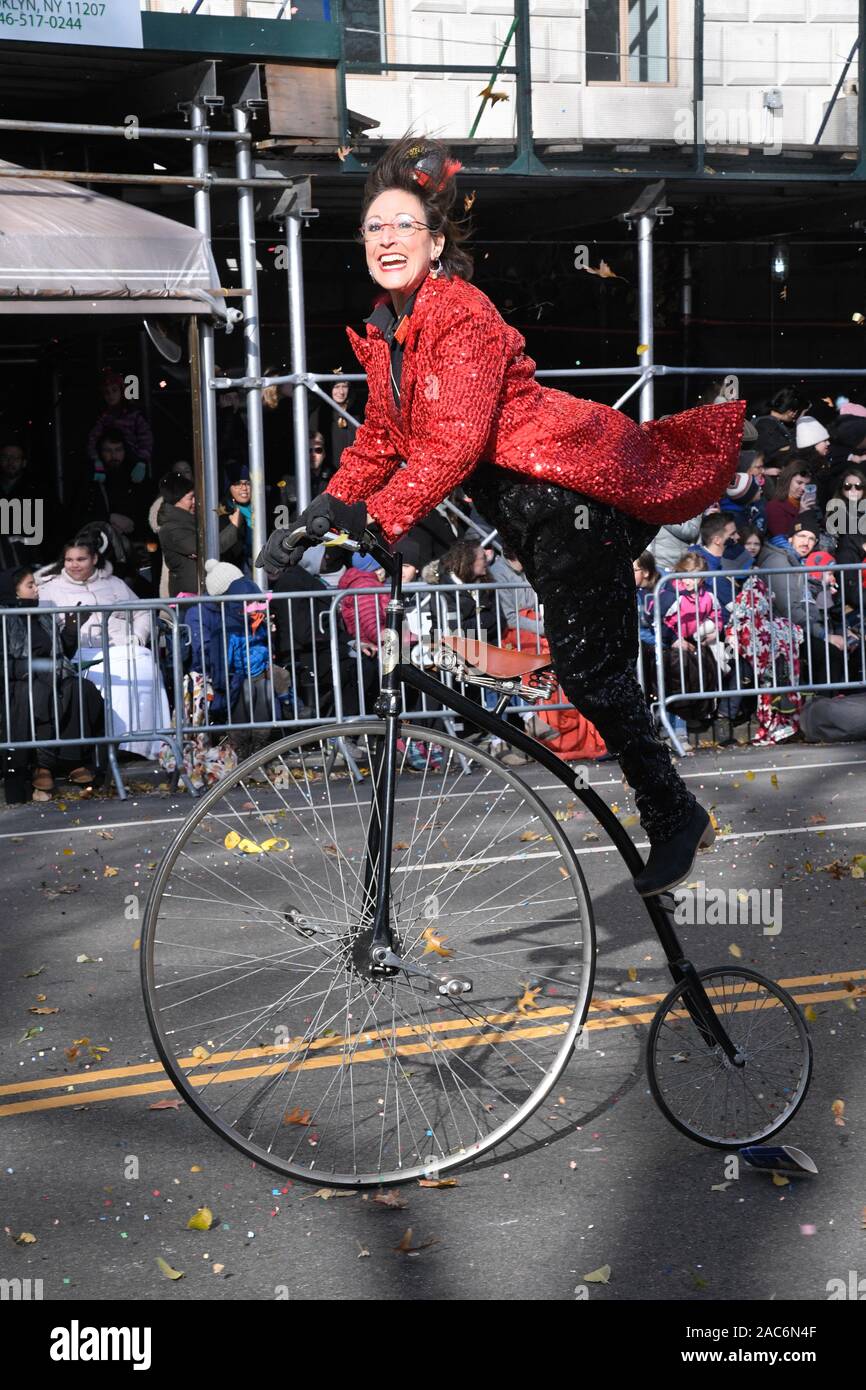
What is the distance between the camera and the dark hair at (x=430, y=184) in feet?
14.2

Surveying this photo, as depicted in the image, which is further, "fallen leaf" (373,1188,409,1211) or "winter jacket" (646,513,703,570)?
"winter jacket" (646,513,703,570)

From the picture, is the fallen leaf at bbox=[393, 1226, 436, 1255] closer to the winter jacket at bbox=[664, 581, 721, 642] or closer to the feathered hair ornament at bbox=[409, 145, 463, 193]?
the feathered hair ornament at bbox=[409, 145, 463, 193]

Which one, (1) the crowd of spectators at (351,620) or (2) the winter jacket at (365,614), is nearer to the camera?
(1) the crowd of spectators at (351,620)

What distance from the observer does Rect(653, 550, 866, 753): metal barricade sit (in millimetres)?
11508

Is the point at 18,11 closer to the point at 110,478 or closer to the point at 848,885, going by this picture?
the point at 110,478

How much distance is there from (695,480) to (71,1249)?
2477 millimetres

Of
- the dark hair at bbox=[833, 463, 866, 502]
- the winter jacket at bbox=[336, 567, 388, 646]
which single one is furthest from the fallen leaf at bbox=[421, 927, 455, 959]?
the dark hair at bbox=[833, 463, 866, 502]

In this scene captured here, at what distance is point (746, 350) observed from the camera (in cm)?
1992

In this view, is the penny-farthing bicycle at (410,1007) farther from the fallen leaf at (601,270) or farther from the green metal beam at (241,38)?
the fallen leaf at (601,270)

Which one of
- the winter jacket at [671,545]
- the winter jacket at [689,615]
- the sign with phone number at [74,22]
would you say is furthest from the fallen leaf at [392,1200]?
the sign with phone number at [74,22]

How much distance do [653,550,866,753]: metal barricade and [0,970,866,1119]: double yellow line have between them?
6.02 metres

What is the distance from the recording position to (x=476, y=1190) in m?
4.31

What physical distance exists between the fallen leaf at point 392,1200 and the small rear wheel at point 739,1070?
0.71m
